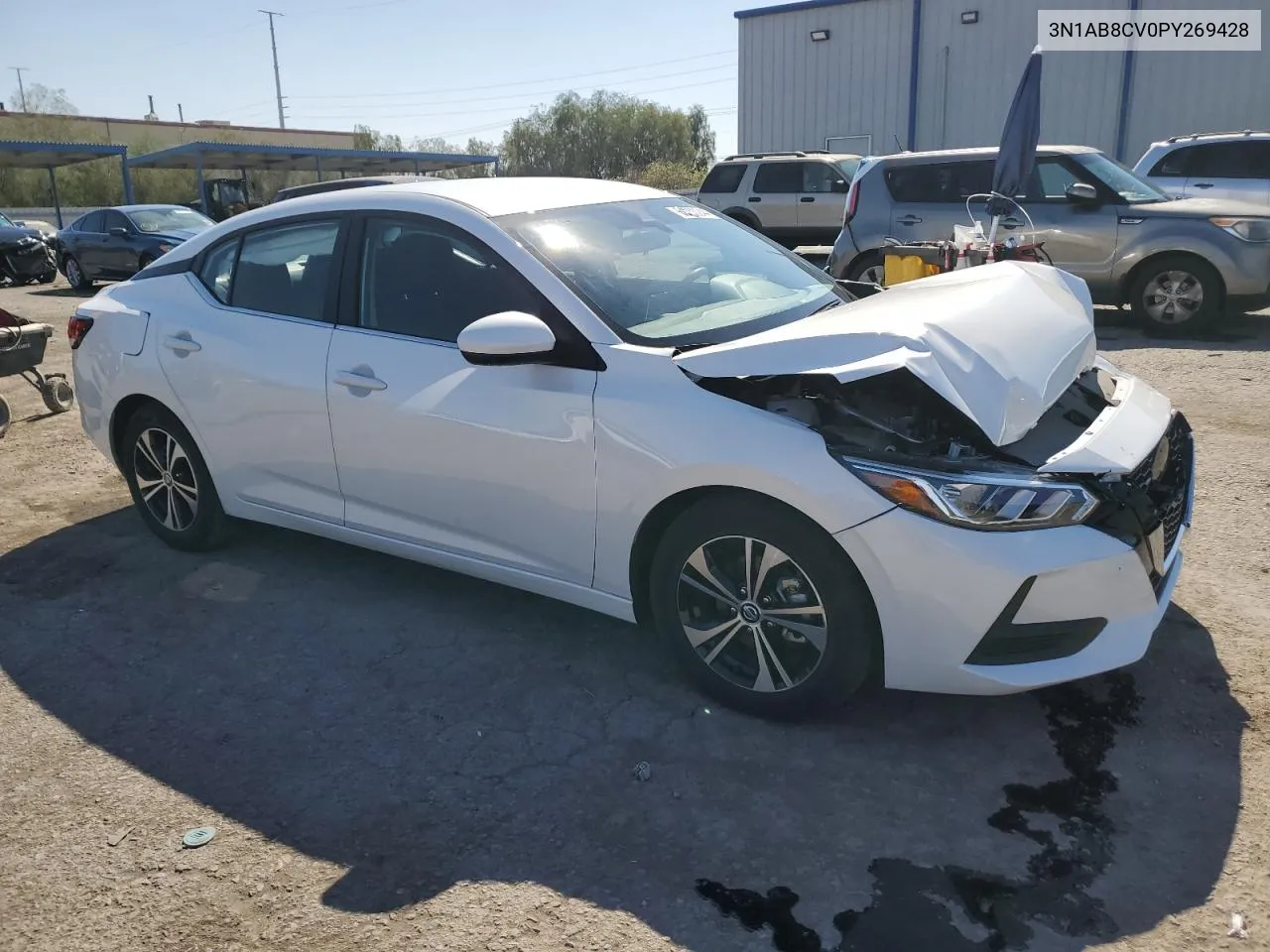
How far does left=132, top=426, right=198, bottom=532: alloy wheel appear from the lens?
4.83 metres

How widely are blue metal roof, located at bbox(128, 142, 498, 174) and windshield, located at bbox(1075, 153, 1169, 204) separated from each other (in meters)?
26.9

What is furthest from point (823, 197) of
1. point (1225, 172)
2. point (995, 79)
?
point (995, 79)

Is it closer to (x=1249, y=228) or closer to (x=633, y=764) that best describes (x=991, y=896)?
(x=633, y=764)

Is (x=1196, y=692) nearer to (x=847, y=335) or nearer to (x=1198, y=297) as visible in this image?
(x=847, y=335)

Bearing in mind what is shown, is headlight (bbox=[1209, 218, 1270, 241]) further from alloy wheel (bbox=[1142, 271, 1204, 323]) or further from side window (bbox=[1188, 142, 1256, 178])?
side window (bbox=[1188, 142, 1256, 178])

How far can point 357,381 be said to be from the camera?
13.0 ft

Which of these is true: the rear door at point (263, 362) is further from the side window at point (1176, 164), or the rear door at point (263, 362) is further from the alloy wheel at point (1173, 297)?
the side window at point (1176, 164)

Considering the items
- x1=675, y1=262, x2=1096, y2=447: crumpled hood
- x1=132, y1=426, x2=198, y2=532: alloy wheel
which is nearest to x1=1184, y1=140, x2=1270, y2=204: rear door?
x1=675, y1=262, x2=1096, y2=447: crumpled hood

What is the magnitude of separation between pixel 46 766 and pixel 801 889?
2.42 meters

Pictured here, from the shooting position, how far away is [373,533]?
4.14 m

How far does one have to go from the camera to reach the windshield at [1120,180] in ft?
32.6

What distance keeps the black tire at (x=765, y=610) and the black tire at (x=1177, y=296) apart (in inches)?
326

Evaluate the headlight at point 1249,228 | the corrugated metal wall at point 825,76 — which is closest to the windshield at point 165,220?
the corrugated metal wall at point 825,76

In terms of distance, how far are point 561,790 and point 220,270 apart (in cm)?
301
